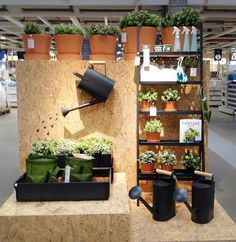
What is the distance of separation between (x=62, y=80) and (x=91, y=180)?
1232 millimetres

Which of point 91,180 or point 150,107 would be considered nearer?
point 91,180

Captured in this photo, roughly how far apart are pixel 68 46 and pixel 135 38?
0.73m

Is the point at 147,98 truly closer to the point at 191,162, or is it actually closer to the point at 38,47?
the point at 191,162

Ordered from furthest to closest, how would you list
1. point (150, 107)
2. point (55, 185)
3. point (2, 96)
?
point (2, 96), point (150, 107), point (55, 185)

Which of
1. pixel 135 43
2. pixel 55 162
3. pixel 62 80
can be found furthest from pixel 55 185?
pixel 135 43

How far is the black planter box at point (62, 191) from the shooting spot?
2.89 m

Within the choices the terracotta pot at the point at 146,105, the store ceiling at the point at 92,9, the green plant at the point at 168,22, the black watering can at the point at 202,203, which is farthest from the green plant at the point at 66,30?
the store ceiling at the point at 92,9

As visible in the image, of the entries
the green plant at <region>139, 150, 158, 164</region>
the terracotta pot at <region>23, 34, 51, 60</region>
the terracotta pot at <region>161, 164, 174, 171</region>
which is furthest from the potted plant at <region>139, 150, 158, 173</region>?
the terracotta pot at <region>23, 34, 51, 60</region>

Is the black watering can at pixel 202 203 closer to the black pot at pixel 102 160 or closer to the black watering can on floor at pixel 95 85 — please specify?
the black pot at pixel 102 160

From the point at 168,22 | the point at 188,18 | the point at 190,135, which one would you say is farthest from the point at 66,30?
the point at 190,135

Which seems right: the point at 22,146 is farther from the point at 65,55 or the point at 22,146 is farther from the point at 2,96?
the point at 2,96

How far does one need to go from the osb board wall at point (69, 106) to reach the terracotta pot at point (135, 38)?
5.9 inches

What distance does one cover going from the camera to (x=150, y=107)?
3.65 meters

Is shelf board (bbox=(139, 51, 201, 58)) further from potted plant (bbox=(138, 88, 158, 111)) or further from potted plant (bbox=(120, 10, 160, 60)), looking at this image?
potted plant (bbox=(138, 88, 158, 111))
